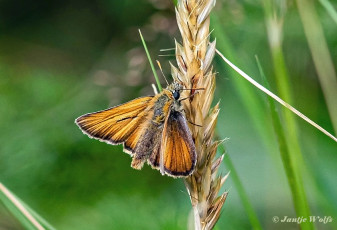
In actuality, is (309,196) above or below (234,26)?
below

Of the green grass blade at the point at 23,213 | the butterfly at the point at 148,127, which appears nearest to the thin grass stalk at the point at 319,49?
the butterfly at the point at 148,127

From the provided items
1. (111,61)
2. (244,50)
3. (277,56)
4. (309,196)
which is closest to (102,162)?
(111,61)

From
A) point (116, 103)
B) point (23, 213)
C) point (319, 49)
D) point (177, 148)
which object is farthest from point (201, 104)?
point (116, 103)

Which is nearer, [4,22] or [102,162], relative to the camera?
[102,162]

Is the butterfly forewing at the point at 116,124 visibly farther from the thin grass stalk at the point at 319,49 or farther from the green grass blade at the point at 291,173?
the thin grass stalk at the point at 319,49

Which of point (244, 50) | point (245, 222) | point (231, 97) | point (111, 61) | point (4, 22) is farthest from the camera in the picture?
point (4, 22)

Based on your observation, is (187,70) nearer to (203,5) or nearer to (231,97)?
(203,5)
